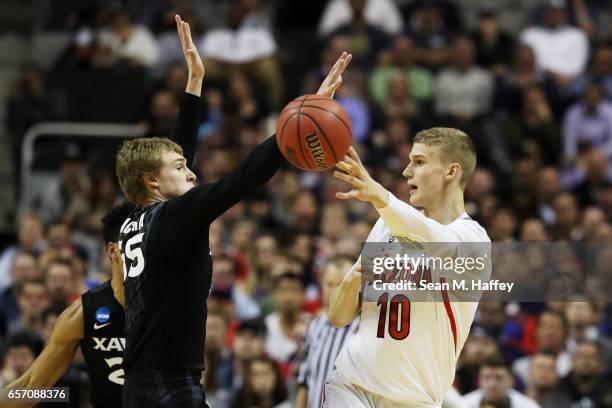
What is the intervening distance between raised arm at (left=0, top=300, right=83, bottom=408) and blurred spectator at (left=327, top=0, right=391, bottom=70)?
32.9 ft

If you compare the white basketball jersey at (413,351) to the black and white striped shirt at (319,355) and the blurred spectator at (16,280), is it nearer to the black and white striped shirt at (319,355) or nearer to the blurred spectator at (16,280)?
the black and white striped shirt at (319,355)

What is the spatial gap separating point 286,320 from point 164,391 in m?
5.54

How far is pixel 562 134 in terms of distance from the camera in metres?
15.5

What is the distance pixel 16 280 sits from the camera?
1246 centimetres

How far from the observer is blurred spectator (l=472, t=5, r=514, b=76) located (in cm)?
1650

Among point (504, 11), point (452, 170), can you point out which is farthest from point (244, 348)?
point (504, 11)

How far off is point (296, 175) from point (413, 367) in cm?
808

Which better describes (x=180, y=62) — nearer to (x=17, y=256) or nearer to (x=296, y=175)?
(x=296, y=175)

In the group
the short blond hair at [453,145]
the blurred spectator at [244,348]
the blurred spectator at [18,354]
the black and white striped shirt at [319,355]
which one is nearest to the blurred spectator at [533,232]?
the blurred spectator at [244,348]

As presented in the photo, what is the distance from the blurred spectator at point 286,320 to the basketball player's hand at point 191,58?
14.3ft

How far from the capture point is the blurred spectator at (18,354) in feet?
30.9

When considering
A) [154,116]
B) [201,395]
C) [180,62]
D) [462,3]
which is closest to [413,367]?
[201,395]

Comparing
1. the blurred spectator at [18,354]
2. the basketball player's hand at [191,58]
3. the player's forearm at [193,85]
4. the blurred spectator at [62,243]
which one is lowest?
the blurred spectator at [18,354]

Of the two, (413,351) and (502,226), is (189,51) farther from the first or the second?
(502,226)
